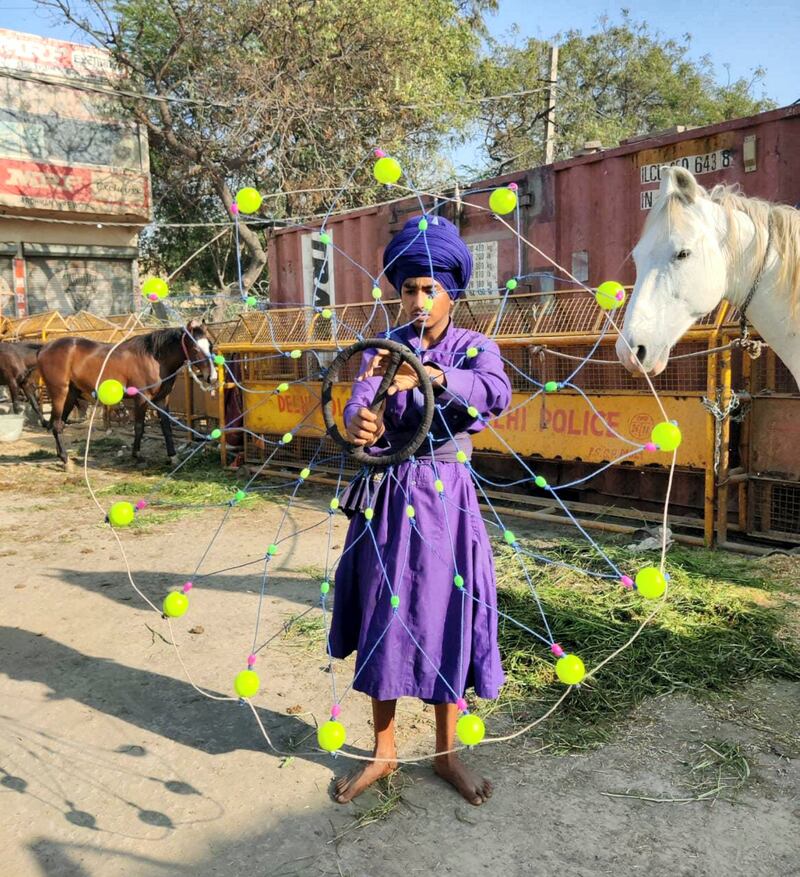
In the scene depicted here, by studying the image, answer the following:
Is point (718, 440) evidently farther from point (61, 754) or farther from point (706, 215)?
point (61, 754)

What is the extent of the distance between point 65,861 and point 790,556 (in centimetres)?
438

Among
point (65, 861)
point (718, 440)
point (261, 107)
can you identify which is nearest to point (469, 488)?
point (65, 861)

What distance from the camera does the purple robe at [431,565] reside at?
227cm

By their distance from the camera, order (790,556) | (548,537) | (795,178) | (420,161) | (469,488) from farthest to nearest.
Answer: (420,161) < (548,537) < (795,178) < (790,556) < (469,488)

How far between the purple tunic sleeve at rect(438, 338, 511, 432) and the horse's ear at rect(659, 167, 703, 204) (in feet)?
3.33

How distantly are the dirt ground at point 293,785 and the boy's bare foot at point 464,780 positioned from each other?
0.13 ft

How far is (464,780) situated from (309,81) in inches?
640

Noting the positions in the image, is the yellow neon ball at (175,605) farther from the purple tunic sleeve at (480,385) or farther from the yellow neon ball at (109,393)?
the purple tunic sleeve at (480,385)

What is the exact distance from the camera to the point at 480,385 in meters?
2.19

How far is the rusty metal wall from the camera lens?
5387mm

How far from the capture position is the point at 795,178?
17.3 feet

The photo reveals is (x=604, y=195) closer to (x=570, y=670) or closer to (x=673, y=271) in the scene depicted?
(x=673, y=271)

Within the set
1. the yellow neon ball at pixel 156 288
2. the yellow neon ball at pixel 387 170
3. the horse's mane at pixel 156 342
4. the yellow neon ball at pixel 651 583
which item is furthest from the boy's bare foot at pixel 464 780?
the horse's mane at pixel 156 342

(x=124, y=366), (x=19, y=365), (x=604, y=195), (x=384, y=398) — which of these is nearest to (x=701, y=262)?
(x=384, y=398)
